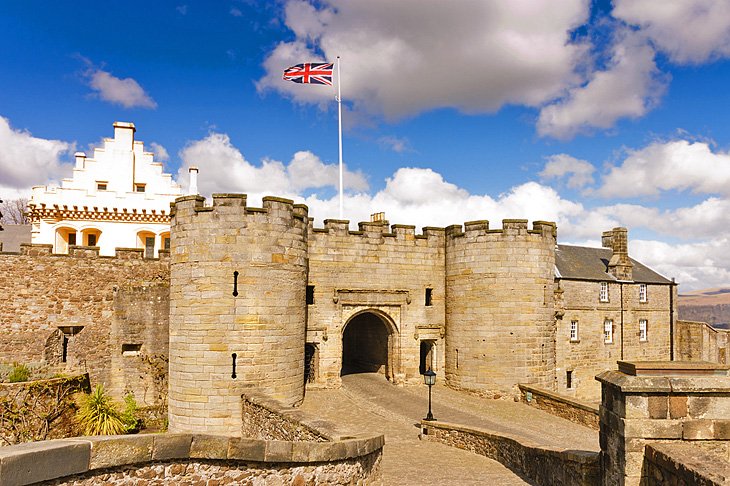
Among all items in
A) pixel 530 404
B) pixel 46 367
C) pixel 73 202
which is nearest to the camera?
pixel 46 367

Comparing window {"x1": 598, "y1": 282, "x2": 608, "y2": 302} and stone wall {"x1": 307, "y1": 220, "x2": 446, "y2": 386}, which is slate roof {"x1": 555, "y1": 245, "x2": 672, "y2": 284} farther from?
stone wall {"x1": 307, "y1": 220, "x2": 446, "y2": 386}

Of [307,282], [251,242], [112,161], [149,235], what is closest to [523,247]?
[307,282]

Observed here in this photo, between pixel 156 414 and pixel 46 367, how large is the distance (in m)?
4.08

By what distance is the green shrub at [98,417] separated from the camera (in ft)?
57.7

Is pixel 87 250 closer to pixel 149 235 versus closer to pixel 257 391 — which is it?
pixel 149 235

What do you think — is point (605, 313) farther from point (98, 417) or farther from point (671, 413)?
point (98, 417)

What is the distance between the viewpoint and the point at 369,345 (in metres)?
25.0

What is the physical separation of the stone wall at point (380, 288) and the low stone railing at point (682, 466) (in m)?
15.4

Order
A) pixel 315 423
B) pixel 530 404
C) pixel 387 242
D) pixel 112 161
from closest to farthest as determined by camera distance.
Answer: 1. pixel 315 423
2. pixel 530 404
3. pixel 387 242
4. pixel 112 161

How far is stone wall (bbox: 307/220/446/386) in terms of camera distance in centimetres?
2108

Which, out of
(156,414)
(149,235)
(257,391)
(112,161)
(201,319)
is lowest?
(156,414)

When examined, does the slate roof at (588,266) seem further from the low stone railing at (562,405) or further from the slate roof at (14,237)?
the slate roof at (14,237)

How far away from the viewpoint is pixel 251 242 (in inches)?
676

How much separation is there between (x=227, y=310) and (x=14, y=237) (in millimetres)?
Answer: 16917
